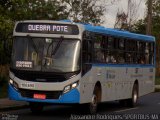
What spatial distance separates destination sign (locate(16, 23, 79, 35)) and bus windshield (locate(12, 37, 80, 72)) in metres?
0.27

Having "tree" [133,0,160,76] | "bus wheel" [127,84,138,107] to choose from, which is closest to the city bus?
"bus wheel" [127,84,138,107]

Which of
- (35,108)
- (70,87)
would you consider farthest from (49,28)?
(35,108)

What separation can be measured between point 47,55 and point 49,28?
95 cm

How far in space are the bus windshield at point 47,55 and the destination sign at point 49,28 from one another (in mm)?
265

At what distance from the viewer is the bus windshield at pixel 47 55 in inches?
753

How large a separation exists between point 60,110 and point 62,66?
372 centimetres

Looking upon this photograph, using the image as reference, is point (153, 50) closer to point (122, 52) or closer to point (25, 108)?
point (122, 52)

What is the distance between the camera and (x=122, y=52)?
23719 millimetres

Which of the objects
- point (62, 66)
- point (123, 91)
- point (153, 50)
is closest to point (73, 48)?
point (62, 66)

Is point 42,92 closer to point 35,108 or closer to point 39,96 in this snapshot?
point 39,96

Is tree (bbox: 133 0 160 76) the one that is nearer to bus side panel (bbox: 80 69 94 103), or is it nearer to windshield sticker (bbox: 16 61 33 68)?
bus side panel (bbox: 80 69 94 103)

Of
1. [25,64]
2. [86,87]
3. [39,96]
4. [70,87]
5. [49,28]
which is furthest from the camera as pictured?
[86,87]

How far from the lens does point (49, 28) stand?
64.4ft

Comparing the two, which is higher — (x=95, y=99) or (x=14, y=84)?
(x=14, y=84)
